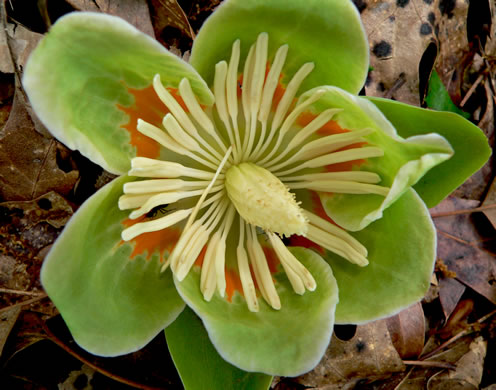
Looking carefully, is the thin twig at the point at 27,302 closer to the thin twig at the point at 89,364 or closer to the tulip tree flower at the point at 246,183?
the thin twig at the point at 89,364

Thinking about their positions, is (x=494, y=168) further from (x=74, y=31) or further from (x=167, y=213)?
(x=74, y=31)


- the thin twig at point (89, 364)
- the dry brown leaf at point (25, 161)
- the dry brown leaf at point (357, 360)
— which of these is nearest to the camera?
the dry brown leaf at point (25, 161)

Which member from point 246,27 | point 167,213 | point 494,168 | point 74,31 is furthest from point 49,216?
point 494,168

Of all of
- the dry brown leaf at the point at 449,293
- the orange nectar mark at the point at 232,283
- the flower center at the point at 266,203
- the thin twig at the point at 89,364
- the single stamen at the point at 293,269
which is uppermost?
the flower center at the point at 266,203

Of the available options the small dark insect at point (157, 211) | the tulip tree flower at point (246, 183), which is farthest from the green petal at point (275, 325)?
the small dark insect at point (157, 211)

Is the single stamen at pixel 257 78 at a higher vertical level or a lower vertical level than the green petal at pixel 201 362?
higher

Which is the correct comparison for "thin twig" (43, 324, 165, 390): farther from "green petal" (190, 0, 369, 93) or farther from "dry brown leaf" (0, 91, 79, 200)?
"green petal" (190, 0, 369, 93)
